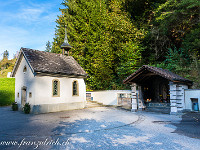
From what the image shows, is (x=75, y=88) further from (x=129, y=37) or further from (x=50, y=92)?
(x=129, y=37)

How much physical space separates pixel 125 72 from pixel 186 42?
8.55m

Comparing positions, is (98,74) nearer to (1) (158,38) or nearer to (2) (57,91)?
(2) (57,91)

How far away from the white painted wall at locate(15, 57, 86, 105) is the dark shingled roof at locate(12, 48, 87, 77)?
0.78 meters

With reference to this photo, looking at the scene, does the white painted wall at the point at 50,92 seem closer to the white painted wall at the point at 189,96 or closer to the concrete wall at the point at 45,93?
the concrete wall at the point at 45,93

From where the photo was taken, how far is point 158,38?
23766mm

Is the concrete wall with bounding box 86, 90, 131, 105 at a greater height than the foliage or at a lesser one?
lesser

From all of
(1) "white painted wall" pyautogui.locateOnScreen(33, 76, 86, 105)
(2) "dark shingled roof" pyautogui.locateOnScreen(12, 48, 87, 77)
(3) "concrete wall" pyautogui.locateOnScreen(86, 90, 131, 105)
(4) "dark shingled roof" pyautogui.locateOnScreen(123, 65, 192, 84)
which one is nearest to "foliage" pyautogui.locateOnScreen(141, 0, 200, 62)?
(4) "dark shingled roof" pyautogui.locateOnScreen(123, 65, 192, 84)

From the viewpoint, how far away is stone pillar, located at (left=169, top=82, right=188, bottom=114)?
39.3 feet

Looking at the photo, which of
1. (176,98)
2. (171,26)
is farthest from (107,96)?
(171,26)

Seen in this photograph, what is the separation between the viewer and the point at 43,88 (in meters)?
14.5

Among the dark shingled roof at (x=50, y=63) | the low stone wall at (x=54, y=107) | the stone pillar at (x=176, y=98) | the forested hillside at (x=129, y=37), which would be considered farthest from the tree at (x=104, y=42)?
the stone pillar at (x=176, y=98)

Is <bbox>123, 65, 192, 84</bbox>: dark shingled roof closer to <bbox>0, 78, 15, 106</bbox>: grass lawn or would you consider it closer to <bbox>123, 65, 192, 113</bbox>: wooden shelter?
<bbox>123, 65, 192, 113</bbox>: wooden shelter

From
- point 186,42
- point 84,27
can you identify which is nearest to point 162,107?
point 186,42

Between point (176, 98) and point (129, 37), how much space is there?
43.3 feet
